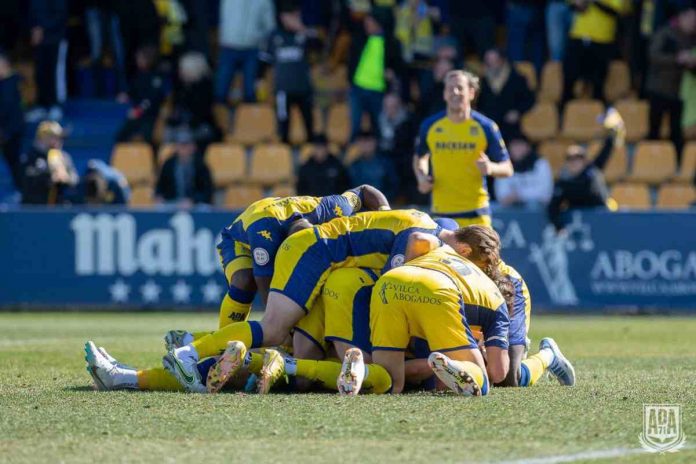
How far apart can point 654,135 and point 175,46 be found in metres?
7.97

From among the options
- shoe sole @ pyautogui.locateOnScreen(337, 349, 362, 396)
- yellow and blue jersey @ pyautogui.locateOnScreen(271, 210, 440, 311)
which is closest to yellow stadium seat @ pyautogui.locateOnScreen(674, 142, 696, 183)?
yellow and blue jersey @ pyautogui.locateOnScreen(271, 210, 440, 311)

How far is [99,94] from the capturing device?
2439 centimetres

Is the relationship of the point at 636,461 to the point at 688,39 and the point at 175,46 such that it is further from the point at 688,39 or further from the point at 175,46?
the point at 175,46

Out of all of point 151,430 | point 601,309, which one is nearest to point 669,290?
point 601,309

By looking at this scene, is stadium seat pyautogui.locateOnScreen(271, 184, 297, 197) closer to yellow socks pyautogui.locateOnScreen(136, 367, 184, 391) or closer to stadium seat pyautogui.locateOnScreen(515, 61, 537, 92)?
stadium seat pyautogui.locateOnScreen(515, 61, 537, 92)

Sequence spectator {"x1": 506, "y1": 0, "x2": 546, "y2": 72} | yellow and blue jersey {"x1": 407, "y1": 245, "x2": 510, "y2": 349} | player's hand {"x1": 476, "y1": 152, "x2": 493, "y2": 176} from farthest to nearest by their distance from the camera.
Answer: spectator {"x1": 506, "y1": 0, "x2": 546, "y2": 72}, player's hand {"x1": 476, "y1": 152, "x2": 493, "y2": 176}, yellow and blue jersey {"x1": 407, "y1": 245, "x2": 510, "y2": 349}

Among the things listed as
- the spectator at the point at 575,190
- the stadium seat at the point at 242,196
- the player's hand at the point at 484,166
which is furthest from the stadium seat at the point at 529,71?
the player's hand at the point at 484,166

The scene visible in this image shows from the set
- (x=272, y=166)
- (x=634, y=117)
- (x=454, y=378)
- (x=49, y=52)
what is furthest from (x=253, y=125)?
(x=454, y=378)

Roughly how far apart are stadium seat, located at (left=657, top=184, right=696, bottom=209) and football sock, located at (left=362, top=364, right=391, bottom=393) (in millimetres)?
12310

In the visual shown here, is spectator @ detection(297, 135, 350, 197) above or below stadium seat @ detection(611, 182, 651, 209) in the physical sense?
above

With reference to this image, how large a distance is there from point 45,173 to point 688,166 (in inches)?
365

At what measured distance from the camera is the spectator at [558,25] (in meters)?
21.3

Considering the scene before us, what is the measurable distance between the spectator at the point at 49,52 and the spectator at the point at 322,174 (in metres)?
5.21

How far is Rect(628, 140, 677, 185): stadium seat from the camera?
20.4 m
